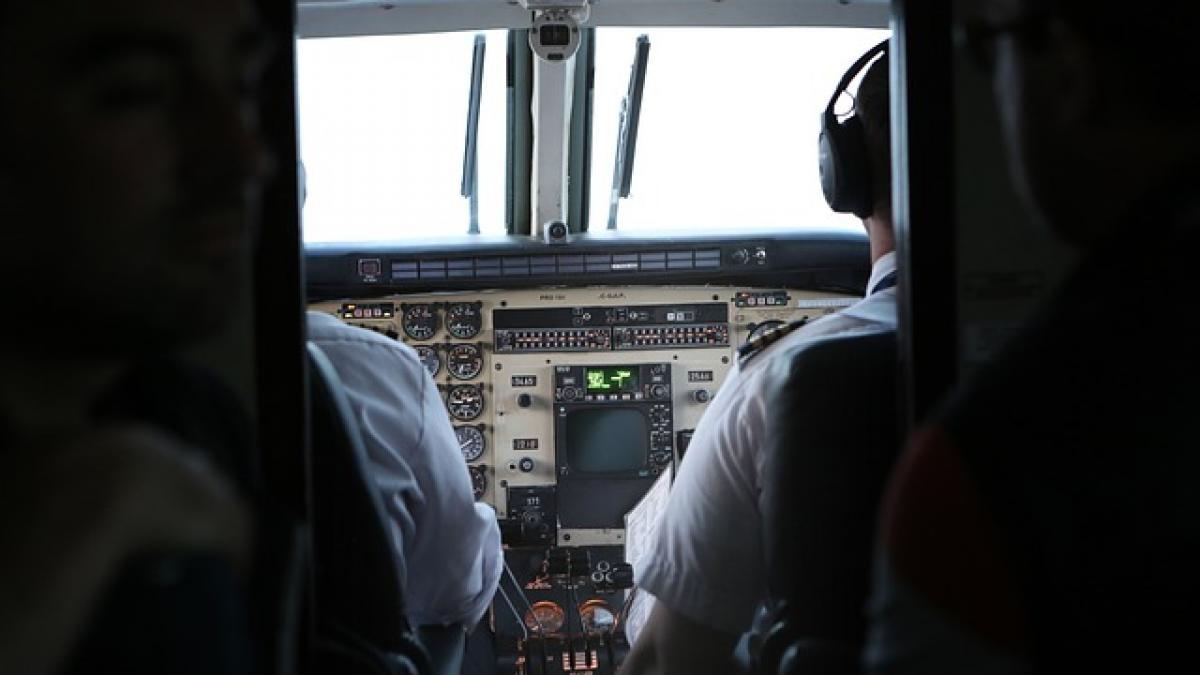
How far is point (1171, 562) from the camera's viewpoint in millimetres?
A: 678

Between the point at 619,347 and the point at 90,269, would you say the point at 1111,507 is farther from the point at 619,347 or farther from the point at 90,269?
the point at 619,347

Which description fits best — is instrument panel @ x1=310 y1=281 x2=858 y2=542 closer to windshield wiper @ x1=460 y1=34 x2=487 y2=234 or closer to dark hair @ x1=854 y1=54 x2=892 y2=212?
windshield wiper @ x1=460 y1=34 x2=487 y2=234

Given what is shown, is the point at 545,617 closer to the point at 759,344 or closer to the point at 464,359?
the point at 464,359

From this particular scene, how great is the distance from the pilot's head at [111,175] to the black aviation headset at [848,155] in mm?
1686

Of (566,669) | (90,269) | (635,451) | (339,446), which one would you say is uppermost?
(90,269)

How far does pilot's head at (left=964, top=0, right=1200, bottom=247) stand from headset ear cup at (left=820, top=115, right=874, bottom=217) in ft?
4.92

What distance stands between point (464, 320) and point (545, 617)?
904mm

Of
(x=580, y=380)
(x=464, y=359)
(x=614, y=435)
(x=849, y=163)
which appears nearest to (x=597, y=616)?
(x=614, y=435)

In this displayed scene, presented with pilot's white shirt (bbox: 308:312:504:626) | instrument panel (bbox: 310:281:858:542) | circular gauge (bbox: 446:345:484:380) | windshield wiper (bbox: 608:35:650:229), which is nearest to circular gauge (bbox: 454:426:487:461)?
instrument panel (bbox: 310:281:858:542)

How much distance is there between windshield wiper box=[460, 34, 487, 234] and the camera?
3.96 meters

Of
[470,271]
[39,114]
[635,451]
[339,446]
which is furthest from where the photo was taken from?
[635,451]

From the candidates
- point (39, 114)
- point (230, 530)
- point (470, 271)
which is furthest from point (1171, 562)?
point (470, 271)

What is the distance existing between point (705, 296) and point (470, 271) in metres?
0.71

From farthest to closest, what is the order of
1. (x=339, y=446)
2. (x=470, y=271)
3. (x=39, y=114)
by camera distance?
(x=470, y=271) < (x=339, y=446) < (x=39, y=114)
